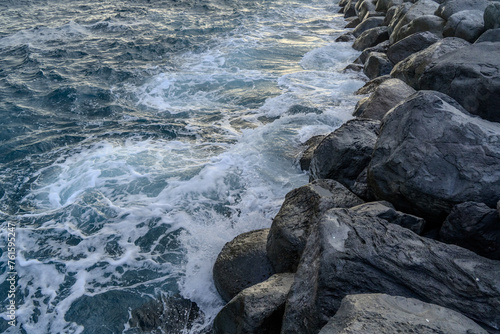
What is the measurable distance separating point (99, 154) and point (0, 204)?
1.95m

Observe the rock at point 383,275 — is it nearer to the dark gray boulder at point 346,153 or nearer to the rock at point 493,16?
the dark gray boulder at point 346,153

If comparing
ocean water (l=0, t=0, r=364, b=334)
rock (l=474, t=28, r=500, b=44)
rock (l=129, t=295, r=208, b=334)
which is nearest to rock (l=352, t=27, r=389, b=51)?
ocean water (l=0, t=0, r=364, b=334)

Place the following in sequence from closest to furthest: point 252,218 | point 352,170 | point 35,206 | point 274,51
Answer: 1. point 352,170
2. point 252,218
3. point 35,206
4. point 274,51

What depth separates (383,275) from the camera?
3057 millimetres

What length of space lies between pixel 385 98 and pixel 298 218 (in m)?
3.58

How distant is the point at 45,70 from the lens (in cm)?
1174

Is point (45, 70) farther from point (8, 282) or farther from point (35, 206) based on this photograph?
point (8, 282)

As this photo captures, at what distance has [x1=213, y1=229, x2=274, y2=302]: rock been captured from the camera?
4496 millimetres

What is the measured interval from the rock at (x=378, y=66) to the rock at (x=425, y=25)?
3.16ft

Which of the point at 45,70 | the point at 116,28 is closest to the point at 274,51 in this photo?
the point at 116,28

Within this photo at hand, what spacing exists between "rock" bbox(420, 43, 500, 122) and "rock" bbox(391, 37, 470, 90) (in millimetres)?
1227

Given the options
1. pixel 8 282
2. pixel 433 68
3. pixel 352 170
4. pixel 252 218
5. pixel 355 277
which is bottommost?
pixel 8 282

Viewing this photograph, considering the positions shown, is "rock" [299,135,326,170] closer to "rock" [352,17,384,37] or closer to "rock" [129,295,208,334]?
"rock" [129,295,208,334]

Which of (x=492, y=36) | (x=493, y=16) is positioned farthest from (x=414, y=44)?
(x=492, y=36)
